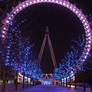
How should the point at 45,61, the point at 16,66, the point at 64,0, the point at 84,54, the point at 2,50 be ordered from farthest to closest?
the point at 45,61 < the point at 64,0 < the point at 84,54 < the point at 16,66 < the point at 2,50

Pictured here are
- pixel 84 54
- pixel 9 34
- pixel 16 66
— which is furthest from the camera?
pixel 84 54

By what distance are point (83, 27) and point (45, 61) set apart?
72208 mm

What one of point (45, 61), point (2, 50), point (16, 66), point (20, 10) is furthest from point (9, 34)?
point (45, 61)

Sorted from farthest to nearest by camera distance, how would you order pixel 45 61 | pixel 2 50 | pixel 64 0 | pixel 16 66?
pixel 45 61 < pixel 64 0 < pixel 16 66 < pixel 2 50

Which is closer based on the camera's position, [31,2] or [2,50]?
[2,50]

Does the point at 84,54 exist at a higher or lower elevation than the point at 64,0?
lower

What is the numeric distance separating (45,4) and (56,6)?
70.1 inches

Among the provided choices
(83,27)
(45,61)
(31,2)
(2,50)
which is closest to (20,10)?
(31,2)

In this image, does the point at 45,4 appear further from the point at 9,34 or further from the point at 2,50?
the point at 2,50

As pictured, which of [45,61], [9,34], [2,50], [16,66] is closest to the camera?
[2,50]

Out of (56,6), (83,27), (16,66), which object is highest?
(56,6)

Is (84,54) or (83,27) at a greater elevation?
(83,27)

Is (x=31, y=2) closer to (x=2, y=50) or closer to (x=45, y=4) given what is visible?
(x=45, y=4)

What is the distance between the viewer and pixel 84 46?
127 ft
